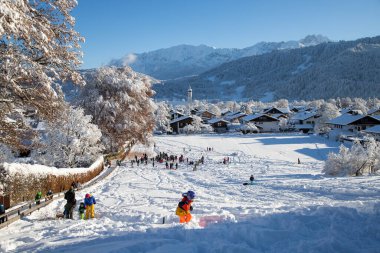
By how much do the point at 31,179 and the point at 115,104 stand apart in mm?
21916

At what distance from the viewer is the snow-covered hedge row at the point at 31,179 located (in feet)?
49.9

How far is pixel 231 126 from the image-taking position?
9712cm

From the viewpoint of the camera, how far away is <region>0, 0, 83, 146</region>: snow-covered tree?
9.15 meters

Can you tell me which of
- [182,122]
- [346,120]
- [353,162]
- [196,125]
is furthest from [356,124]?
[182,122]

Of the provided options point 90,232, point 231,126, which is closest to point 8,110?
point 90,232

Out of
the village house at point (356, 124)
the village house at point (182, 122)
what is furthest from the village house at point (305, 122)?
the village house at point (182, 122)

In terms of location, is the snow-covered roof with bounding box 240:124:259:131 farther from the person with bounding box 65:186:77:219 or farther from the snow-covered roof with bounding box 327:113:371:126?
the person with bounding box 65:186:77:219

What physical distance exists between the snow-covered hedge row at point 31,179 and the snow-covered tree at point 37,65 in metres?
4.11

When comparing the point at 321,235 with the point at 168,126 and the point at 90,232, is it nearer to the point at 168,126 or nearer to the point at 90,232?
the point at 90,232

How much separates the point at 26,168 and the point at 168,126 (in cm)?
7294

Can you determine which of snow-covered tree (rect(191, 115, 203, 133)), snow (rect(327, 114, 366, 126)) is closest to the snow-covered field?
snow (rect(327, 114, 366, 126))

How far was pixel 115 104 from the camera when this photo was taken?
38.3 meters

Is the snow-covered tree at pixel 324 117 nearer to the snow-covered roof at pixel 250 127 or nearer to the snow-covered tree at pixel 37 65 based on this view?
the snow-covered roof at pixel 250 127

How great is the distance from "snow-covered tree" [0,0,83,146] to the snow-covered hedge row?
4106 mm
